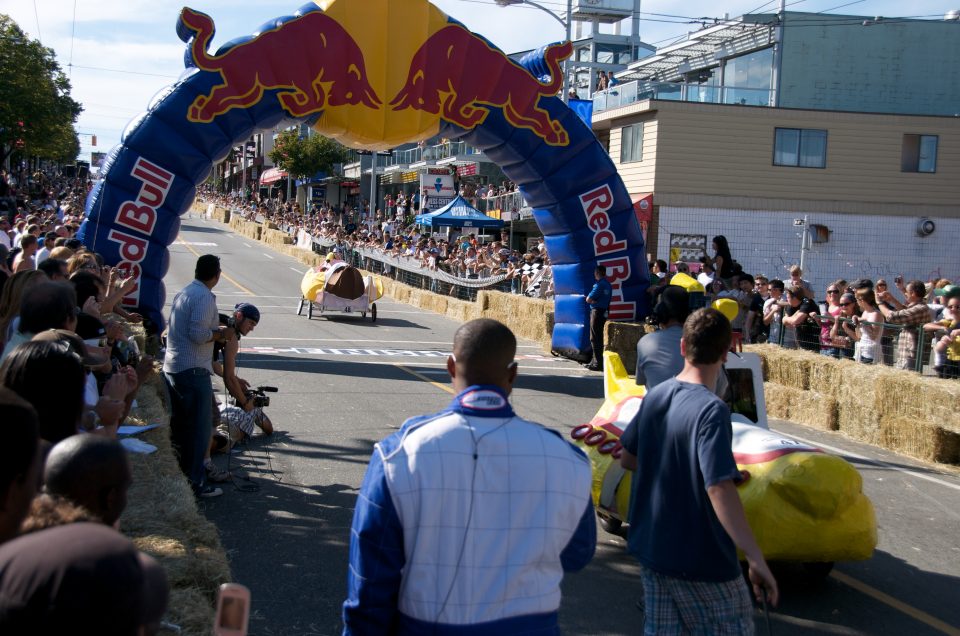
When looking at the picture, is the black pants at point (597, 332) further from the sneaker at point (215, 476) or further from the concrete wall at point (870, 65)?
the concrete wall at point (870, 65)

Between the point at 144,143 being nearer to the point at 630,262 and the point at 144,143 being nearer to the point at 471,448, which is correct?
the point at 630,262

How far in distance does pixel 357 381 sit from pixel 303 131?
71500 millimetres

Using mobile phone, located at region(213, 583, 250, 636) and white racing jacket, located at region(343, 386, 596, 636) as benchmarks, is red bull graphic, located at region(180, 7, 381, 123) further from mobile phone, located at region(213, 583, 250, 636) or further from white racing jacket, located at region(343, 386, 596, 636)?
mobile phone, located at region(213, 583, 250, 636)

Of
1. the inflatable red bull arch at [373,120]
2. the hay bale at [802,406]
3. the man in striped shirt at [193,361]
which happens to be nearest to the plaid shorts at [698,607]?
the man in striped shirt at [193,361]

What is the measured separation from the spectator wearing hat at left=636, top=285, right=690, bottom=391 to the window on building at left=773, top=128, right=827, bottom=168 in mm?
24195

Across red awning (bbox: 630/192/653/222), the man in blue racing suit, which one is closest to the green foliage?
red awning (bbox: 630/192/653/222)

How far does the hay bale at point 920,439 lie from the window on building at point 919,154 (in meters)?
20.9

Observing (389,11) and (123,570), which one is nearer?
(123,570)

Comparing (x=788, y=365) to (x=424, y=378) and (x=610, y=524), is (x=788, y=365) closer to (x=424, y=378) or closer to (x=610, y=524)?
(x=424, y=378)

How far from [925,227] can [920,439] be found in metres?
21.2

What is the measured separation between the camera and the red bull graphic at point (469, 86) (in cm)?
1405

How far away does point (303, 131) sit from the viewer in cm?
8100

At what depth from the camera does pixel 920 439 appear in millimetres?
10016

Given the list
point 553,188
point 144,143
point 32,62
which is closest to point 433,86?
point 553,188
